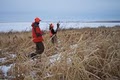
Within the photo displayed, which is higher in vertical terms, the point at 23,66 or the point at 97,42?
the point at 97,42

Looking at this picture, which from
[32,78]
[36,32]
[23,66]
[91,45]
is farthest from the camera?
[36,32]

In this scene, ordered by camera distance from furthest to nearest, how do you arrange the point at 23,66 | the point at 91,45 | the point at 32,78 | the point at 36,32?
the point at 36,32
the point at 91,45
the point at 23,66
the point at 32,78

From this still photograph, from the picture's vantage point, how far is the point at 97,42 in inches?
196

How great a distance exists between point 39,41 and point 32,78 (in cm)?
416

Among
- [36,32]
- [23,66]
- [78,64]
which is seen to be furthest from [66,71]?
[36,32]

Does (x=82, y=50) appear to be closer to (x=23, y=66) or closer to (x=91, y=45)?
(x=91, y=45)

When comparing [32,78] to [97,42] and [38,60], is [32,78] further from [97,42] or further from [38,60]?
[97,42]

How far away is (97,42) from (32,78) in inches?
81.5

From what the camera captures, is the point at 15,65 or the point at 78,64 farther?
the point at 15,65

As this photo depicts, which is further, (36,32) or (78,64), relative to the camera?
(36,32)

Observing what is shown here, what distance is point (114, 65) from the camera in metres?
4.36

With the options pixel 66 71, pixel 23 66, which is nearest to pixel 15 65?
pixel 23 66

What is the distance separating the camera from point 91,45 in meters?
4.81

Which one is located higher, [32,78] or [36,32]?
[36,32]
